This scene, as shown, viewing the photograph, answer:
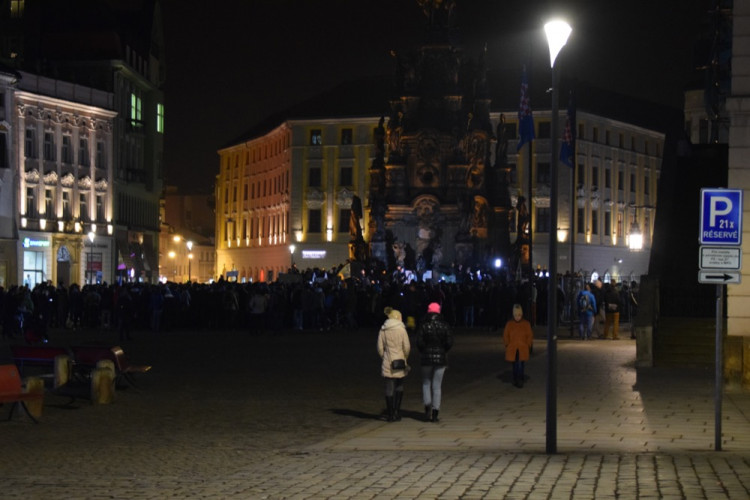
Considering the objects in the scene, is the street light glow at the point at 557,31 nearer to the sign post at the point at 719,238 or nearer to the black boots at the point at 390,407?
the sign post at the point at 719,238

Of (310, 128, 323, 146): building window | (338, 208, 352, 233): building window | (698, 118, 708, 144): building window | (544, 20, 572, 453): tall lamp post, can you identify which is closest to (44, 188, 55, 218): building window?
(338, 208, 352, 233): building window

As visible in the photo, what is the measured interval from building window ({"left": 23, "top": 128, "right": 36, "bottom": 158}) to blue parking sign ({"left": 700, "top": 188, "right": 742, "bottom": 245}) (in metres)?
72.0

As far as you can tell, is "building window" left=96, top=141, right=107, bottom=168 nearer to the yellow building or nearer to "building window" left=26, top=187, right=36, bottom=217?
"building window" left=26, top=187, right=36, bottom=217

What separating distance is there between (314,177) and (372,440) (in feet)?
335

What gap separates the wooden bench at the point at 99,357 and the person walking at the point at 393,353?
537 centimetres

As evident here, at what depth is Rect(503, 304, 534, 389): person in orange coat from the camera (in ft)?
79.4

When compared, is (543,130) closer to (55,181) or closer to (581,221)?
(581,221)

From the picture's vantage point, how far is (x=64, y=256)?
8012 centimetres

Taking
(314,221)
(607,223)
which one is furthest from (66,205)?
(607,223)

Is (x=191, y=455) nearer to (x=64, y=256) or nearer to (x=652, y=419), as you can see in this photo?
(x=652, y=419)

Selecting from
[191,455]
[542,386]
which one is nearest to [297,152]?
[542,386]

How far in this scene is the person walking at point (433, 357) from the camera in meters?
18.6

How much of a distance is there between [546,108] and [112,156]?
35.8 m

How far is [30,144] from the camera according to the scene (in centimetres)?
8375
